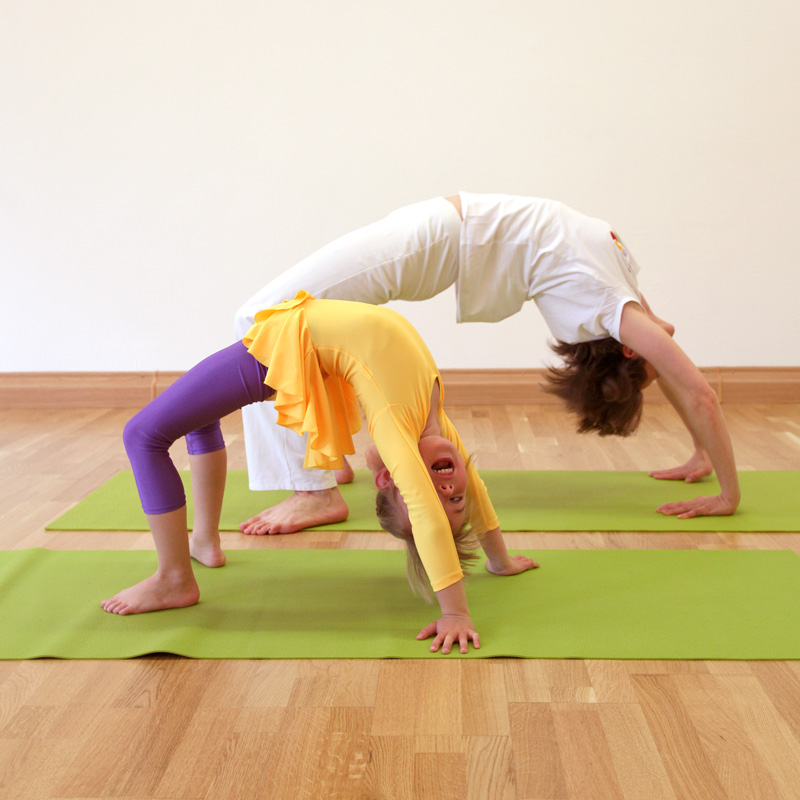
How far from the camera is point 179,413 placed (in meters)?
1.60

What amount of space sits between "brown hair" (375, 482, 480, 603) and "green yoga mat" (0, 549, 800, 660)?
0.07m

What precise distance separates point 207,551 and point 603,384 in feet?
3.71

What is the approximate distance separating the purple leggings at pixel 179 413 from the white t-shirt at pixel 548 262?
846mm

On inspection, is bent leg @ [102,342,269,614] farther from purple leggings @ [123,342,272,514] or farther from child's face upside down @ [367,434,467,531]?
child's face upside down @ [367,434,467,531]

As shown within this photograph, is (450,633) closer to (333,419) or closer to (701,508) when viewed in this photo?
(333,419)

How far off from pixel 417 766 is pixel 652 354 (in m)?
1.32

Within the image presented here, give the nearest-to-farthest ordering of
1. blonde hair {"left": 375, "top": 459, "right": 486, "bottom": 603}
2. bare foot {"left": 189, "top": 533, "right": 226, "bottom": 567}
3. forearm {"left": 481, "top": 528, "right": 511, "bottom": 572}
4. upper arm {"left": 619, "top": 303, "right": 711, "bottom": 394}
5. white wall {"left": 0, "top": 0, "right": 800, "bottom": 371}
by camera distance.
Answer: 1. blonde hair {"left": 375, "top": 459, "right": 486, "bottom": 603}
2. forearm {"left": 481, "top": 528, "right": 511, "bottom": 572}
3. bare foot {"left": 189, "top": 533, "right": 226, "bottom": 567}
4. upper arm {"left": 619, "top": 303, "right": 711, "bottom": 394}
5. white wall {"left": 0, "top": 0, "right": 800, "bottom": 371}

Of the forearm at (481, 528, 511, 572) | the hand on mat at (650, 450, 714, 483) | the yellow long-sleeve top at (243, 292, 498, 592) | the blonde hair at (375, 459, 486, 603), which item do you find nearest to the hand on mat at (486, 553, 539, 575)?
the forearm at (481, 528, 511, 572)

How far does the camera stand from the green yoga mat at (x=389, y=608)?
150 cm

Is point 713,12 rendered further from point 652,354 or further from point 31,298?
point 31,298

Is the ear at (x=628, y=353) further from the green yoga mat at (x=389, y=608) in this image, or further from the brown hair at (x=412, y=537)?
the brown hair at (x=412, y=537)

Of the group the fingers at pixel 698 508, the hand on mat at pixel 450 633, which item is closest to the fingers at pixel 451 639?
the hand on mat at pixel 450 633

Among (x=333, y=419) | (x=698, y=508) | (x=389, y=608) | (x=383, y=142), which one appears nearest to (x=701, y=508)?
(x=698, y=508)

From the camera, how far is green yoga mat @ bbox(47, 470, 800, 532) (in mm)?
2186
